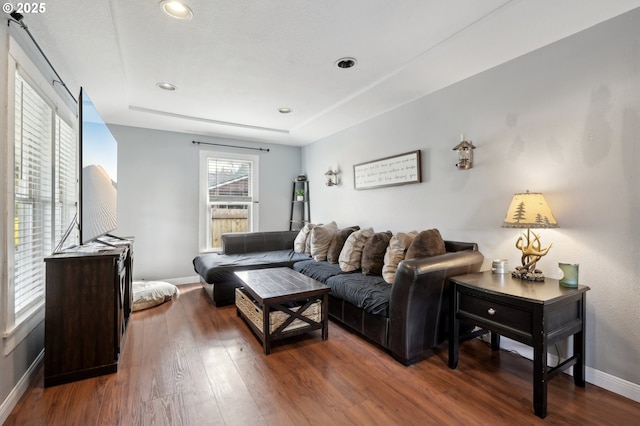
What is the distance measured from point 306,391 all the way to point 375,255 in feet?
4.85

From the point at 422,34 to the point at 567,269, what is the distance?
73.3 inches

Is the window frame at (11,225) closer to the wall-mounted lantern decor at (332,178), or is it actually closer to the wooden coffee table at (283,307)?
A: the wooden coffee table at (283,307)

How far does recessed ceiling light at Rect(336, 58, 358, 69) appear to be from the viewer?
2451 millimetres

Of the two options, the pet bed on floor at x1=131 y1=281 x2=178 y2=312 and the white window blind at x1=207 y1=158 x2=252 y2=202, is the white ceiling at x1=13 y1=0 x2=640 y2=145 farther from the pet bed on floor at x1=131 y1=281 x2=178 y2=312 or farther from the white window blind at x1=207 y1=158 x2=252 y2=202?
the pet bed on floor at x1=131 y1=281 x2=178 y2=312

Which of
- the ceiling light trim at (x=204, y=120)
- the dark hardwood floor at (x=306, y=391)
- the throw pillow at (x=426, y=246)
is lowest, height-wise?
the dark hardwood floor at (x=306, y=391)

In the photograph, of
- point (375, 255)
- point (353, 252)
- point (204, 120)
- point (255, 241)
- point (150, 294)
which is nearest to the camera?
point (375, 255)

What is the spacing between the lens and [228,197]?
16.2 ft

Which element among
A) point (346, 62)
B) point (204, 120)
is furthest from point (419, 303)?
point (204, 120)

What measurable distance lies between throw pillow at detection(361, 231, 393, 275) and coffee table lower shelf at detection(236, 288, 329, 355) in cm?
64

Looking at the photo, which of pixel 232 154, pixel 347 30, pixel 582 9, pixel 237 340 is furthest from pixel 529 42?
pixel 232 154

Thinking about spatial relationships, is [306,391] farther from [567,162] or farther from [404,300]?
[567,162]

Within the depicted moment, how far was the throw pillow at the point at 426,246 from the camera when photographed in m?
2.48

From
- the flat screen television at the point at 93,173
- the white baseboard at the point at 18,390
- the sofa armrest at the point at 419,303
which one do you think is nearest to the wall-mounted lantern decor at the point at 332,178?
the sofa armrest at the point at 419,303

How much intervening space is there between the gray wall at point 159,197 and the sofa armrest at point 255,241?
73 cm
